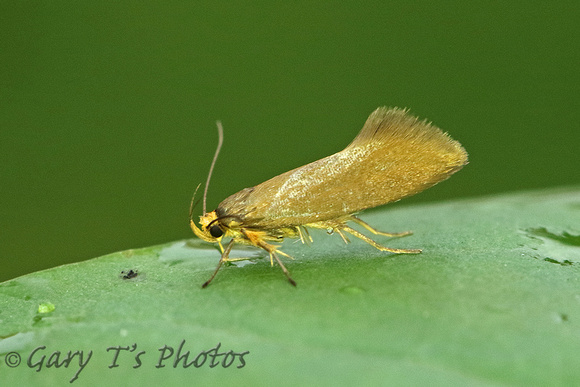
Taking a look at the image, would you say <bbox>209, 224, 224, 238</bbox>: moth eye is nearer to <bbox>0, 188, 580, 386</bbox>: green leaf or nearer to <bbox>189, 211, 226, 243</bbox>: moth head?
<bbox>189, 211, 226, 243</bbox>: moth head

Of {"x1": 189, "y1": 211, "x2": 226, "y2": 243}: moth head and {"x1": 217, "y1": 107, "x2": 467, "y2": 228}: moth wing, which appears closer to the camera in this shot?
{"x1": 217, "y1": 107, "x2": 467, "y2": 228}: moth wing

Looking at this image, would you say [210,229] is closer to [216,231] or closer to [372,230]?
[216,231]

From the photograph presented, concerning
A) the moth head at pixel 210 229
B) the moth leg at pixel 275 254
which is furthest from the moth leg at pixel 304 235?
the moth head at pixel 210 229

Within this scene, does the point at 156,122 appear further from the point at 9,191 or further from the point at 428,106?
the point at 428,106

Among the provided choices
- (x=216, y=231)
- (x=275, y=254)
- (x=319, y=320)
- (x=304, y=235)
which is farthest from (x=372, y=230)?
(x=319, y=320)

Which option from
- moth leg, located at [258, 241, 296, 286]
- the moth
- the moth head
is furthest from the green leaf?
the moth head

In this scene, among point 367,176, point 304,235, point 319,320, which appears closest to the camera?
point 319,320
